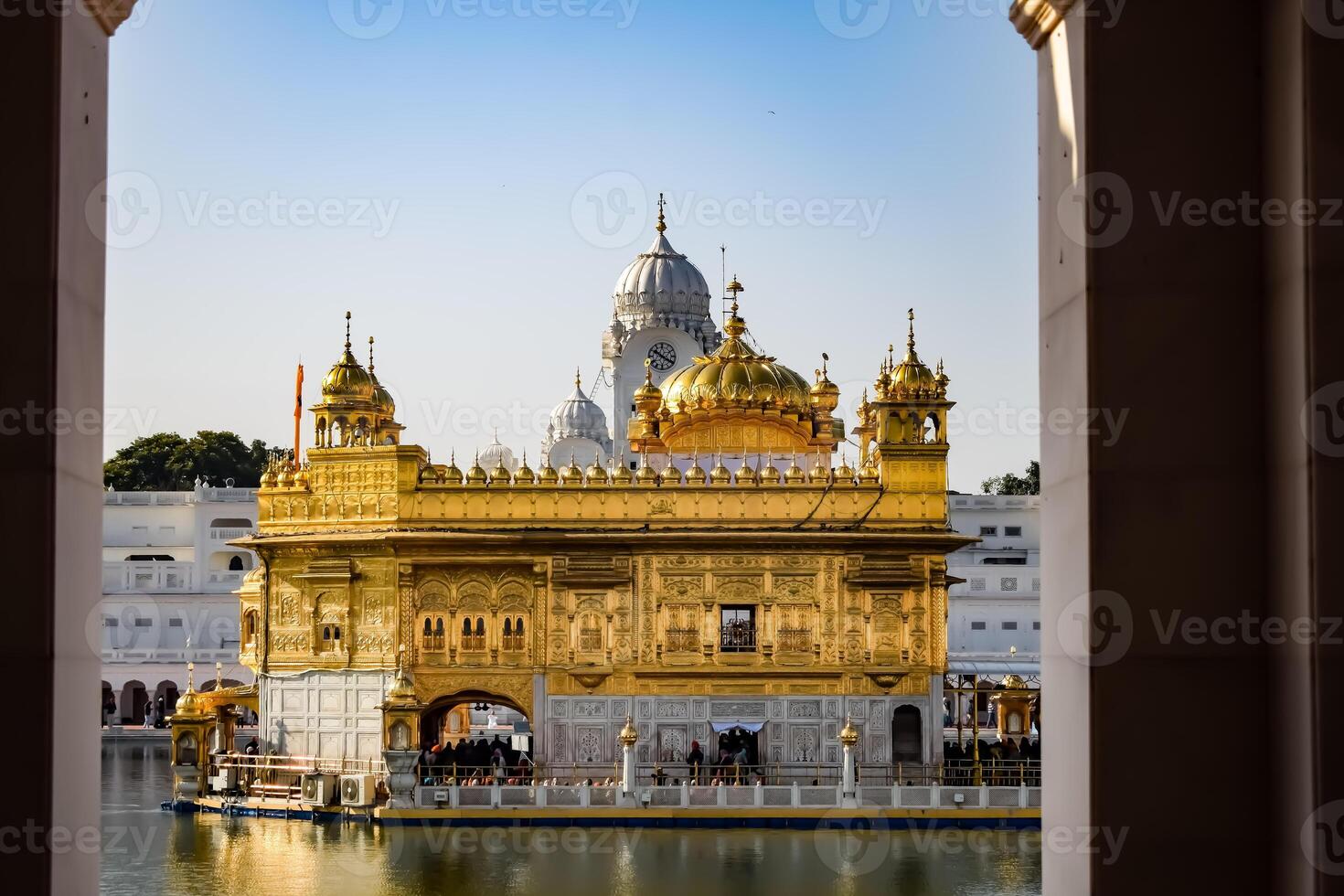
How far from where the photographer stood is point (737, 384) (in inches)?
1454

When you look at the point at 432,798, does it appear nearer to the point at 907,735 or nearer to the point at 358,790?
the point at 358,790

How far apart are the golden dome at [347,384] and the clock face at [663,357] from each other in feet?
72.0

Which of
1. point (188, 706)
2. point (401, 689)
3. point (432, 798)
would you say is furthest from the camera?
point (188, 706)

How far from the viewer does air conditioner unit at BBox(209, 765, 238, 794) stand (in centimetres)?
3278

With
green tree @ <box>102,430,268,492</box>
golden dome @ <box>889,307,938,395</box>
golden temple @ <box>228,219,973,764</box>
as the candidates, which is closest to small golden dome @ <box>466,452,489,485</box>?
golden temple @ <box>228,219,973,764</box>

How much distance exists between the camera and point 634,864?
25734 mm

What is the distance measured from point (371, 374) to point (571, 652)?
7.77 metres

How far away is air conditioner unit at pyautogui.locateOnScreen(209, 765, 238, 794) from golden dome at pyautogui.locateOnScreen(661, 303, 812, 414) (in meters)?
11.0

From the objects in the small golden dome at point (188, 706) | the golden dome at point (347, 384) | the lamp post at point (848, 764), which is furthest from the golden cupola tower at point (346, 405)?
the lamp post at point (848, 764)

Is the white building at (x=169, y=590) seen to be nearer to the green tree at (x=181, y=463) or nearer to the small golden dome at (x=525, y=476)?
the green tree at (x=181, y=463)

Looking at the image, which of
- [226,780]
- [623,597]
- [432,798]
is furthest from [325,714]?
[623,597]

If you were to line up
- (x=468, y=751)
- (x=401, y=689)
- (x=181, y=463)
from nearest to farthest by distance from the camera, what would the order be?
(x=401, y=689), (x=468, y=751), (x=181, y=463)

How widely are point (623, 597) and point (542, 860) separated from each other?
725cm

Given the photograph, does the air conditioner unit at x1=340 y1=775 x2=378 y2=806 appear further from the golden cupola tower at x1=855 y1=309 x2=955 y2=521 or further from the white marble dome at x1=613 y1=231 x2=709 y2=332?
the white marble dome at x1=613 y1=231 x2=709 y2=332
